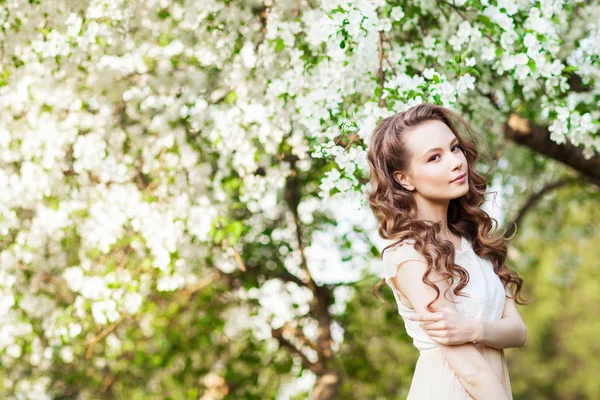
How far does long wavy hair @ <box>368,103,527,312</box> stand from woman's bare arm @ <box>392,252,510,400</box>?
73mm

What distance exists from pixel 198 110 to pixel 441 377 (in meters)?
2.63

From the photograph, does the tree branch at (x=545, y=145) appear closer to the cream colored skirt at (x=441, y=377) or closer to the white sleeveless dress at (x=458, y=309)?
the white sleeveless dress at (x=458, y=309)

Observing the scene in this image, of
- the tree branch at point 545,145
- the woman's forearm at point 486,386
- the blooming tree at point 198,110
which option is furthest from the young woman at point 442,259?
the tree branch at point 545,145

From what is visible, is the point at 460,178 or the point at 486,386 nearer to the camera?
the point at 486,386

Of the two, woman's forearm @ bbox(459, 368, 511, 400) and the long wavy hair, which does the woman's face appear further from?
woman's forearm @ bbox(459, 368, 511, 400)

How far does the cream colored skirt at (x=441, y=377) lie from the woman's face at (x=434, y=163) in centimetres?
48

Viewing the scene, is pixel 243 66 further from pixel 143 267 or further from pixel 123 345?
pixel 123 345

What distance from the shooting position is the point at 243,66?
4191 mm

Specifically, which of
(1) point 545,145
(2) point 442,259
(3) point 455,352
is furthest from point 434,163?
(1) point 545,145

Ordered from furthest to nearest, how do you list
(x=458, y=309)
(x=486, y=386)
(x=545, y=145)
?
1. (x=545, y=145)
2. (x=458, y=309)
3. (x=486, y=386)

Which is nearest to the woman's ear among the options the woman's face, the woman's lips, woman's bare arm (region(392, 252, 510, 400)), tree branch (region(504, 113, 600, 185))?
the woman's face

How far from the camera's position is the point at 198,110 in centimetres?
448

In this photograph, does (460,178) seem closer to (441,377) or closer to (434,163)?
(434,163)

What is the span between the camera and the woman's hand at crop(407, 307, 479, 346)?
2193 mm
